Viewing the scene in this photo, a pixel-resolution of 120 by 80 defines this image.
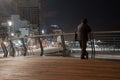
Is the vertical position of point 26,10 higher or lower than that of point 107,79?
higher

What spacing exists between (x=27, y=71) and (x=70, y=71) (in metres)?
1.19

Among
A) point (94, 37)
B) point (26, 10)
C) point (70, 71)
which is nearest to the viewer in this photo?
point (70, 71)

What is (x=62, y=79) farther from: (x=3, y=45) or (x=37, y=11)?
(x=37, y=11)

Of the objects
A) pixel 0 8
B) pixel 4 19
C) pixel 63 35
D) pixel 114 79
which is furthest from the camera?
pixel 4 19

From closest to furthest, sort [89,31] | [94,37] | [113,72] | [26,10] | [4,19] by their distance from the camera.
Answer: [113,72], [89,31], [94,37], [4,19], [26,10]

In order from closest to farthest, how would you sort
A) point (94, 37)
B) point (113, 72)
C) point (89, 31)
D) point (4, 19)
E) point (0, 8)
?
point (113, 72) < point (89, 31) < point (94, 37) < point (0, 8) < point (4, 19)

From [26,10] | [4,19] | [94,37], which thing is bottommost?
[94,37]

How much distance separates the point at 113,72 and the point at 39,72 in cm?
192

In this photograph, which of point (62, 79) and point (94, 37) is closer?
point (62, 79)

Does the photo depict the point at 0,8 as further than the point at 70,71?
Yes

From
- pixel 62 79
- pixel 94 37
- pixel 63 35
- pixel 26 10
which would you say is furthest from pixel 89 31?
pixel 26 10

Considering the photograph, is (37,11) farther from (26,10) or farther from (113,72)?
(113,72)

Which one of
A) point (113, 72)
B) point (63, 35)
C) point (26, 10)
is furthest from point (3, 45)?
point (26, 10)

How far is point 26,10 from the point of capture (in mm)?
132625
